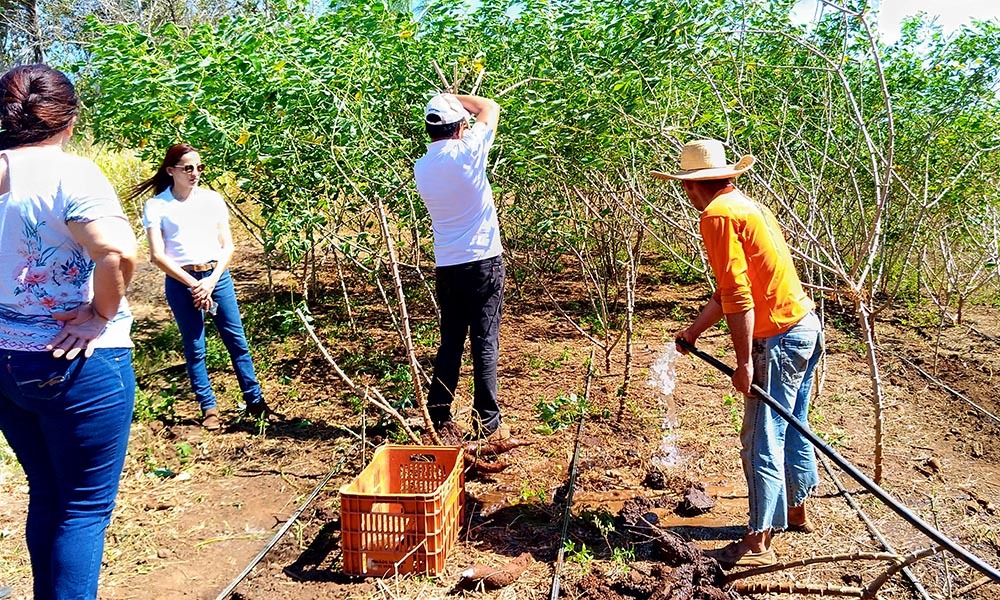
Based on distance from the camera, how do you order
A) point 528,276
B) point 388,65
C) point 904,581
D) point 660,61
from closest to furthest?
1. point 904,581
2. point 660,61
3. point 388,65
4. point 528,276

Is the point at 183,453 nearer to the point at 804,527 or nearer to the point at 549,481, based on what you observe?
the point at 549,481

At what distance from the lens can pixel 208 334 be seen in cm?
686

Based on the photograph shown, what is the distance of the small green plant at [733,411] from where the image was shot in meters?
4.65

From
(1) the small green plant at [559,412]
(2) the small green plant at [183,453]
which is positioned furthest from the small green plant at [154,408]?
(1) the small green plant at [559,412]

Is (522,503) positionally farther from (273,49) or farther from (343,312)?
(343,312)

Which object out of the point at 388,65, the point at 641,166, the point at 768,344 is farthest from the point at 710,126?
the point at 768,344

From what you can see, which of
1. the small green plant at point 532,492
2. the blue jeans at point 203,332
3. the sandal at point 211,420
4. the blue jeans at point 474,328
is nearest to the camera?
the small green plant at point 532,492

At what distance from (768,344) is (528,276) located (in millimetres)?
5347

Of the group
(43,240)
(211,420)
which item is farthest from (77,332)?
(211,420)

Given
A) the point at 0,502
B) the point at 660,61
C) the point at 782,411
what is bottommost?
the point at 0,502

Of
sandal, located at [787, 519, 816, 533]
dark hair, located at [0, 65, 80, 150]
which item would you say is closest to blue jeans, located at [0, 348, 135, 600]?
dark hair, located at [0, 65, 80, 150]

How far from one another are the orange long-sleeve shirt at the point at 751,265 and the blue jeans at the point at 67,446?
1.98 m

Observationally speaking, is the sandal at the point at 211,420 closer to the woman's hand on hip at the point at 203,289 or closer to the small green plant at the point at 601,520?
the woman's hand on hip at the point at 203,289

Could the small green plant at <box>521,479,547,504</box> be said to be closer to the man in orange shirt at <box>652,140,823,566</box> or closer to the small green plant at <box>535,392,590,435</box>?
the small green plant at <box>535,392,590,435</box>
